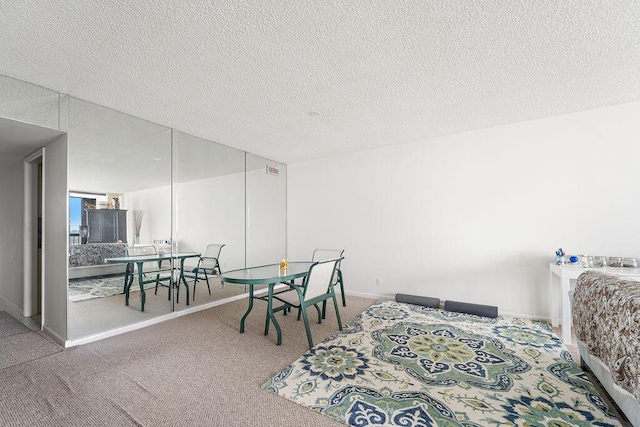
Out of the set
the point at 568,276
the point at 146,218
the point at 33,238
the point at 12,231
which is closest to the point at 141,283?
the point at 146,218

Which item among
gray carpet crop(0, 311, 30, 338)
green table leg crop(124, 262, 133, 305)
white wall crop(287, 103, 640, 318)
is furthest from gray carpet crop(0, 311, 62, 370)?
white wall crop(287, 103, 640, 318)

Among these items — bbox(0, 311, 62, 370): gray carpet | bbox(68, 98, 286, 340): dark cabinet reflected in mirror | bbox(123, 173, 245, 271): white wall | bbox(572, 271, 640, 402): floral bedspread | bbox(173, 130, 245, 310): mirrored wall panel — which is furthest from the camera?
bbox(173, 130, 245, 310): mirrored wall panel

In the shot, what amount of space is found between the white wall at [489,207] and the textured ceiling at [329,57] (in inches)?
16.6

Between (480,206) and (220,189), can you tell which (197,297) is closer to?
(220,189)

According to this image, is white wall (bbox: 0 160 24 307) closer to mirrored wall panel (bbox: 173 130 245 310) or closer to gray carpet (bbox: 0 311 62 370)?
gray carpet (bbox: 0 311 62 370)

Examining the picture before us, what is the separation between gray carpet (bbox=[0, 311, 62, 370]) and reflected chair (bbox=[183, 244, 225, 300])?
148 centimetres

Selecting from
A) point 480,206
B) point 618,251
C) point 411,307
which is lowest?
point 411,307

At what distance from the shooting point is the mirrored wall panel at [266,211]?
492 cm

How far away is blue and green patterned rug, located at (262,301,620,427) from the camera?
1675 mm

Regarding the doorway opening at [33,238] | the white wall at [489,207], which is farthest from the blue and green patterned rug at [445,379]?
the doorway opening at [33,238]

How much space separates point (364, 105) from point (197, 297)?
3.47 metres

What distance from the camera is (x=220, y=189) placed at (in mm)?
4367

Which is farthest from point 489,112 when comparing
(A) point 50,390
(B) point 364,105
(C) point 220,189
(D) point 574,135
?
(A) point 50,390

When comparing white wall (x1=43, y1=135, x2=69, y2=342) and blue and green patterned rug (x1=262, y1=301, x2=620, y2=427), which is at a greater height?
white wall (x1=43, y1=135, x2=69, y2=342)
